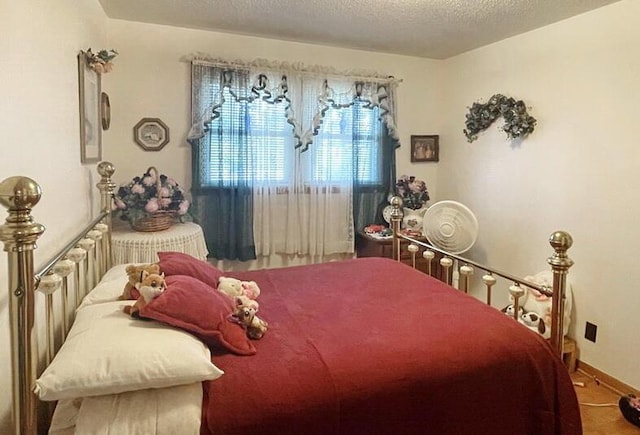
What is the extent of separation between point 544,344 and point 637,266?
1.40 m

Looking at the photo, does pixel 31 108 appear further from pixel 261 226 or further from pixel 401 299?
pixel 261 226

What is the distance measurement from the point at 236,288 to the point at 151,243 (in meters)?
1.12

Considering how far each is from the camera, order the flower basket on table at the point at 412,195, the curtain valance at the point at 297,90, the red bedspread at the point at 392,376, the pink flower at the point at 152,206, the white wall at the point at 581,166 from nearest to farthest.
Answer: the red bedspread at the point at 392,376
the white wall at the point at 581,166
the pink flower at the point at 152,206
the curtain valance at the point at 297,90
the flower basket on table at the point at 412,195

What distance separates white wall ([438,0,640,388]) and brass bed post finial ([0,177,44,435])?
3.00m

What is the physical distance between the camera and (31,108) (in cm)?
146

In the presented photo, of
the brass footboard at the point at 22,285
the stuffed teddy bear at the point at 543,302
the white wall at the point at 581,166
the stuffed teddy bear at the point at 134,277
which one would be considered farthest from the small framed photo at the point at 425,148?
the brass footboard at the point at 22,285

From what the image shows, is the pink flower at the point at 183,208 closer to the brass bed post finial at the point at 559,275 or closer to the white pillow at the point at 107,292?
the white pillow at the point at 107,292

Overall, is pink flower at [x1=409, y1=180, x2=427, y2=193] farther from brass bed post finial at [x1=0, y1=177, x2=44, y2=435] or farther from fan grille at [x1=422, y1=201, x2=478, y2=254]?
brass bed post finial at [x1=0, y1=177, x2=44, y2=435]

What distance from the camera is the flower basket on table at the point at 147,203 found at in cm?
285

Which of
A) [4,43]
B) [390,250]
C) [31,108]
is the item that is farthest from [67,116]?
[390,250]

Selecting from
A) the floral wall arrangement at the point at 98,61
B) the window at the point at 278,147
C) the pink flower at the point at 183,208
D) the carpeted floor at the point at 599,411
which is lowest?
the carpeted floor at the point at 599,411

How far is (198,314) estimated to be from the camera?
137cm

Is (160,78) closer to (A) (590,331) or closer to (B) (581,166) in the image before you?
(B) (581,166)

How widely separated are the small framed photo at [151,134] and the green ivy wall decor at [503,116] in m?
2.62
